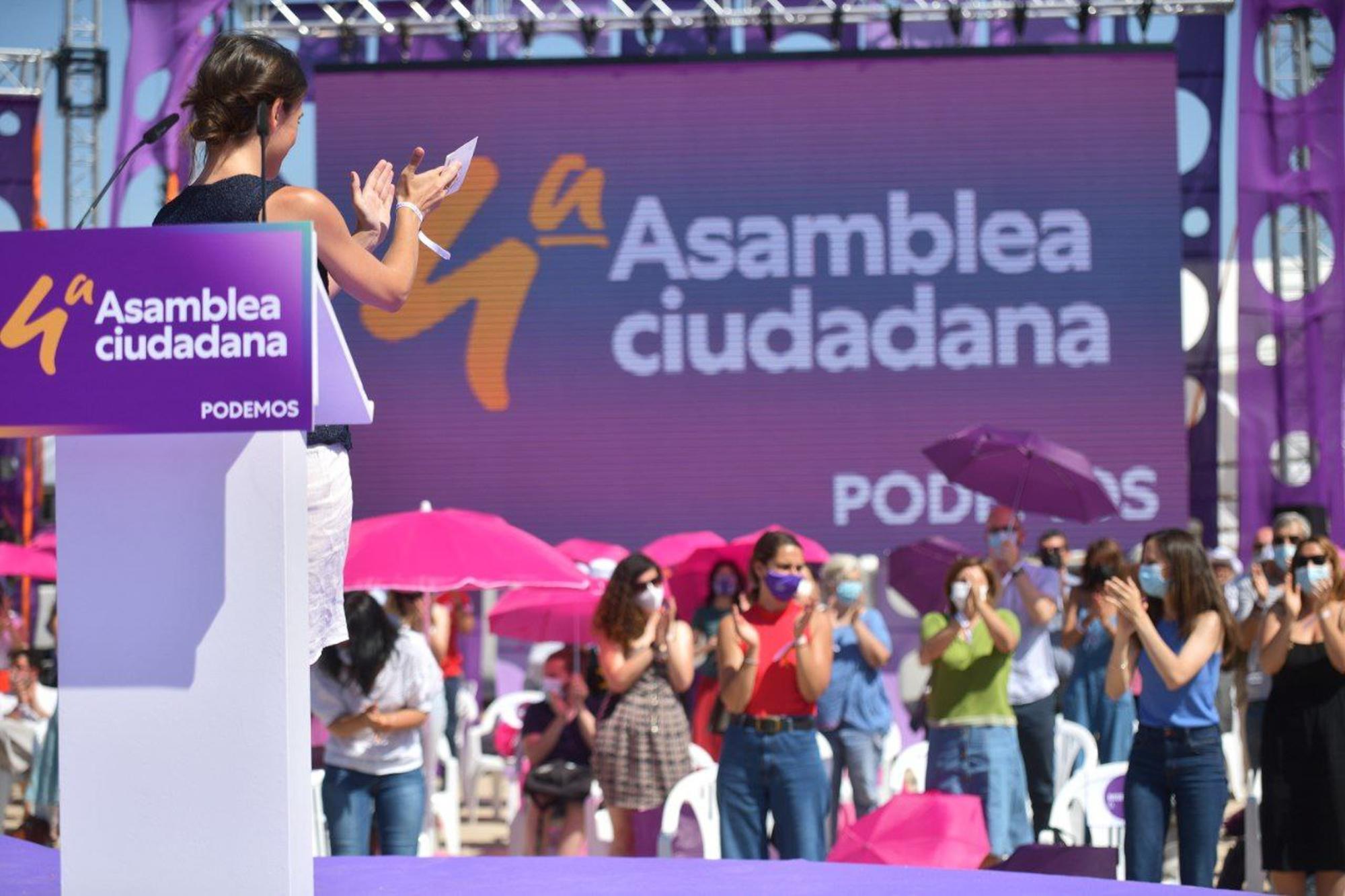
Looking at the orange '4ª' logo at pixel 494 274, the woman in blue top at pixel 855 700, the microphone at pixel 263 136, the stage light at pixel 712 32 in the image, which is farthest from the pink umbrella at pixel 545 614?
the microphone at pixel 263 136

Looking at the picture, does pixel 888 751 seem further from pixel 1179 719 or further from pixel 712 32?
pixel 712 32

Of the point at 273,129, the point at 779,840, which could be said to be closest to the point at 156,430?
the point at 273,129

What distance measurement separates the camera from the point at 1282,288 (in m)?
11.8

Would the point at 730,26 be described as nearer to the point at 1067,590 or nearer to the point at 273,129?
the point at 1067,590

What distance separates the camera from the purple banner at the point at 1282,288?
1161 cm

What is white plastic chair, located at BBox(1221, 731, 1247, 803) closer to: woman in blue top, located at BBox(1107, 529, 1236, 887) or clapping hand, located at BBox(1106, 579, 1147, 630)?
woman in blue top, located at BBox(1107, 529, 1236, 887)

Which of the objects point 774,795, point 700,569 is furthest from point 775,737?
point 700,569

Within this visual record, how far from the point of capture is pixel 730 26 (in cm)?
1226

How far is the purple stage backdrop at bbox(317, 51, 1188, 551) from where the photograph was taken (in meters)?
11.8

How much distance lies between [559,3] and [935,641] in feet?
21.9

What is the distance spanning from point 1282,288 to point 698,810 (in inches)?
276

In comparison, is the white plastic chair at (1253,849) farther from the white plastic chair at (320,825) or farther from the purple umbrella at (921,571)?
the purple umbrella at (921,571)

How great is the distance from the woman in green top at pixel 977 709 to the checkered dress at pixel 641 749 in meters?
0.93

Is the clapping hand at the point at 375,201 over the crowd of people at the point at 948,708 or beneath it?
over
